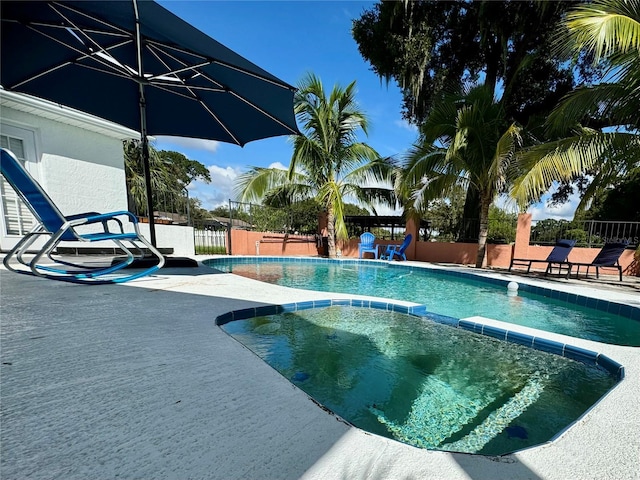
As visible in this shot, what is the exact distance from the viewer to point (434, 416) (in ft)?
6.30

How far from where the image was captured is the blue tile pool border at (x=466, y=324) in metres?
2.35

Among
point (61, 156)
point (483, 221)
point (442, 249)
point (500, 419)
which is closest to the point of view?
point (500, 419)

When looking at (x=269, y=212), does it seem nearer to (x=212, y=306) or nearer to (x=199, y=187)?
(x=212, y=306)

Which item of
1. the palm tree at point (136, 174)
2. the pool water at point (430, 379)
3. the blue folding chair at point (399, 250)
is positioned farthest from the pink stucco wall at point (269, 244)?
the pool water at point (430, 379)

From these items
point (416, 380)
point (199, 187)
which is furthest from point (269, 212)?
point (199, 187)

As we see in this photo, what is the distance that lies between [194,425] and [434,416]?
62.6 inches

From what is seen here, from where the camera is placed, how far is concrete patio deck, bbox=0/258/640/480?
974 mm

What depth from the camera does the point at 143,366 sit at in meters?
1.66

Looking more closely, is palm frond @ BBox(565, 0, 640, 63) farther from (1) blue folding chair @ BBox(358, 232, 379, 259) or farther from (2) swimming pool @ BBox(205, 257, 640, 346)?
(1) blue folding chair @ BBox(358, 232, 379, 259)

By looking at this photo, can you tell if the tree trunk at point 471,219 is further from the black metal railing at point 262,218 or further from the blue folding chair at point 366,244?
the black metal railing at point 262,218

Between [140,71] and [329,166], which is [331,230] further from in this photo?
[140,71]

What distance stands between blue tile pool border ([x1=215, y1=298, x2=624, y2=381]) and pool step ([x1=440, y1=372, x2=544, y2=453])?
1.39ft

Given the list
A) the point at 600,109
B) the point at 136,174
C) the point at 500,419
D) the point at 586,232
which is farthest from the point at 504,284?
the point at 136,174

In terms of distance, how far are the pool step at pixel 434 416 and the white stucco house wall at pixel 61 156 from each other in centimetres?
819
